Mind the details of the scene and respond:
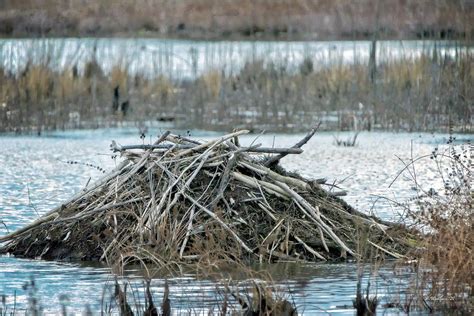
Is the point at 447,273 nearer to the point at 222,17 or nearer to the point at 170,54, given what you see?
the point at 170,54

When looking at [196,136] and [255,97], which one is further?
[255,97]

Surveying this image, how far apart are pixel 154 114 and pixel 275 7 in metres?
13.6

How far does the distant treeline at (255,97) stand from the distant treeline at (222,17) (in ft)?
25.6

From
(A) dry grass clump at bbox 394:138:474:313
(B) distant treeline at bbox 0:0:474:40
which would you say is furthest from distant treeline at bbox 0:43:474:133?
(A) dry grass clump at bbox 394:138:474:313

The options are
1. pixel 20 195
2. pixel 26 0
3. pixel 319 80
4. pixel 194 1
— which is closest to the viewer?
pixel 20 195

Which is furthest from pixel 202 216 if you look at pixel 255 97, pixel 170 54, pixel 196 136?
pixel 170 54

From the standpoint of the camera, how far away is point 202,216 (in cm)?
1139

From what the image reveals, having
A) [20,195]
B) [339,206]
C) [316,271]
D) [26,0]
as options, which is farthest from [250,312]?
[26,0]

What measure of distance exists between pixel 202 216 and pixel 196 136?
14.1 m

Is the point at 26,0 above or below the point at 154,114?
above

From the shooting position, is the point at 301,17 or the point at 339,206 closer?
the point at 339,206

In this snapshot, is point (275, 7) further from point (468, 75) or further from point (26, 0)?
point (468, 75)

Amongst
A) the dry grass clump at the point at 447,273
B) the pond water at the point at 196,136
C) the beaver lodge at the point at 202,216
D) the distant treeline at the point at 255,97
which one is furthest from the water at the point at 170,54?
the dry grass clump at the point at 447,273

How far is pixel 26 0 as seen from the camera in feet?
130
